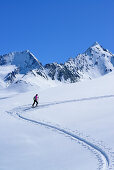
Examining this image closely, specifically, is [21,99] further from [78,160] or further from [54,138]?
[78,160]

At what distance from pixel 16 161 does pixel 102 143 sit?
466cm

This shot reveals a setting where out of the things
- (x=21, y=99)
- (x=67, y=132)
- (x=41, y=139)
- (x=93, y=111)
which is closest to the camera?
(x=41, y=139)

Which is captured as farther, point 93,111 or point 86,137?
point 93,111

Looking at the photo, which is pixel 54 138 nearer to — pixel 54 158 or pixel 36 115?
pixel 54 158

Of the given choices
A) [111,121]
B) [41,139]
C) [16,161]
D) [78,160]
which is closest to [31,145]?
[41,139]

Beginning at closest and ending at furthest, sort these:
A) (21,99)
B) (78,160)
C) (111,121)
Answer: (78,160), (111,121), (21,99)

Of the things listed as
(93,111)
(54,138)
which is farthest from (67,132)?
(93,111)

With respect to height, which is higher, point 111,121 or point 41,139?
point 111,121

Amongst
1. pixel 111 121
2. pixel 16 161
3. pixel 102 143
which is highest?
pixel 111 121

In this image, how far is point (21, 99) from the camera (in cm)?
3956

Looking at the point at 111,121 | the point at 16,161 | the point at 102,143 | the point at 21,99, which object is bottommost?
the point at 16,161

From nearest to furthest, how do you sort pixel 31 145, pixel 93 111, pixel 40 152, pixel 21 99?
pixel 40 152 → pixel 31 145 → pixel 93 111 → pixel 21 99

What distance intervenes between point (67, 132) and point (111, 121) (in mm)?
3464

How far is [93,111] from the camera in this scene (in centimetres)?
2409
